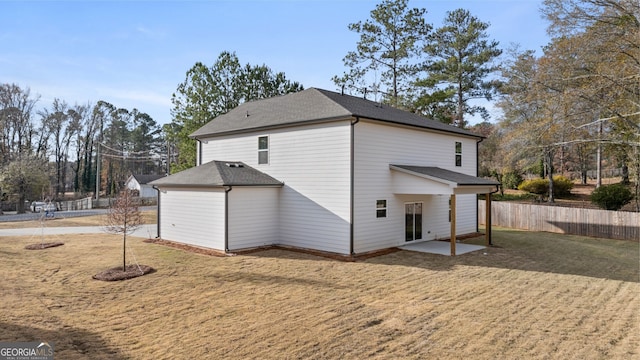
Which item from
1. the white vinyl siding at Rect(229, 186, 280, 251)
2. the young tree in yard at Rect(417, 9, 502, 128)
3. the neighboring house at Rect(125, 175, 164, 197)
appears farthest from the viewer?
the neighboring house at Rect(125, 175, 164, 197)


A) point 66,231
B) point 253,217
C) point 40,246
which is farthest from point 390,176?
point 66,231

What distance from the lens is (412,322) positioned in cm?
700

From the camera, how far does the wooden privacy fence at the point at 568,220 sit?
18750 millimetres

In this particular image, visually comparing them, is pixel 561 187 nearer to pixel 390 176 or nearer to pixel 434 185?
pixel 434 185

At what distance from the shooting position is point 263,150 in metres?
16.1

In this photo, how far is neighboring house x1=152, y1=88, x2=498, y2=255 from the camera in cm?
1332

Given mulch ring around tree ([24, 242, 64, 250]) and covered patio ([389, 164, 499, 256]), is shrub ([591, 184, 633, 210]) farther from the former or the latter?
mulch ring around tree ([24, 242, 64, 250])

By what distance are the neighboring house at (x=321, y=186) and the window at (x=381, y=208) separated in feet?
0.13

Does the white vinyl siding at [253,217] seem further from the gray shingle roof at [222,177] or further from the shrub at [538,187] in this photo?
the shrub at [538,187]

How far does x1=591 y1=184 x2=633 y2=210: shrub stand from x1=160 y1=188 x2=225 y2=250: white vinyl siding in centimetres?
2281

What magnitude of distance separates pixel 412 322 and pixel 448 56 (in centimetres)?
3011

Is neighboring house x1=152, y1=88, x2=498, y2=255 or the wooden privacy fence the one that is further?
the wooden privacy fence

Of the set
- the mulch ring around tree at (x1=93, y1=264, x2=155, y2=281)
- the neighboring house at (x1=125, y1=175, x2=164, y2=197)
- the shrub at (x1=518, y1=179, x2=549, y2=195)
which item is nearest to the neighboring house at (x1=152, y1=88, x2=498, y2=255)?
the mulch ring around tree at (x1=93, y1=264, x2=155, y2=281)

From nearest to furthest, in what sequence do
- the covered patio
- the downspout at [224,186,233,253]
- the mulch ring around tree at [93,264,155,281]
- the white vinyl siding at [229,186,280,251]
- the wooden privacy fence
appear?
the mulch ring around tree at [93,264,155,281], the covered patio, the downspout at [224,186,233,253], the white vinyl siding at [229,186,280,251], the wooden privacy fence
